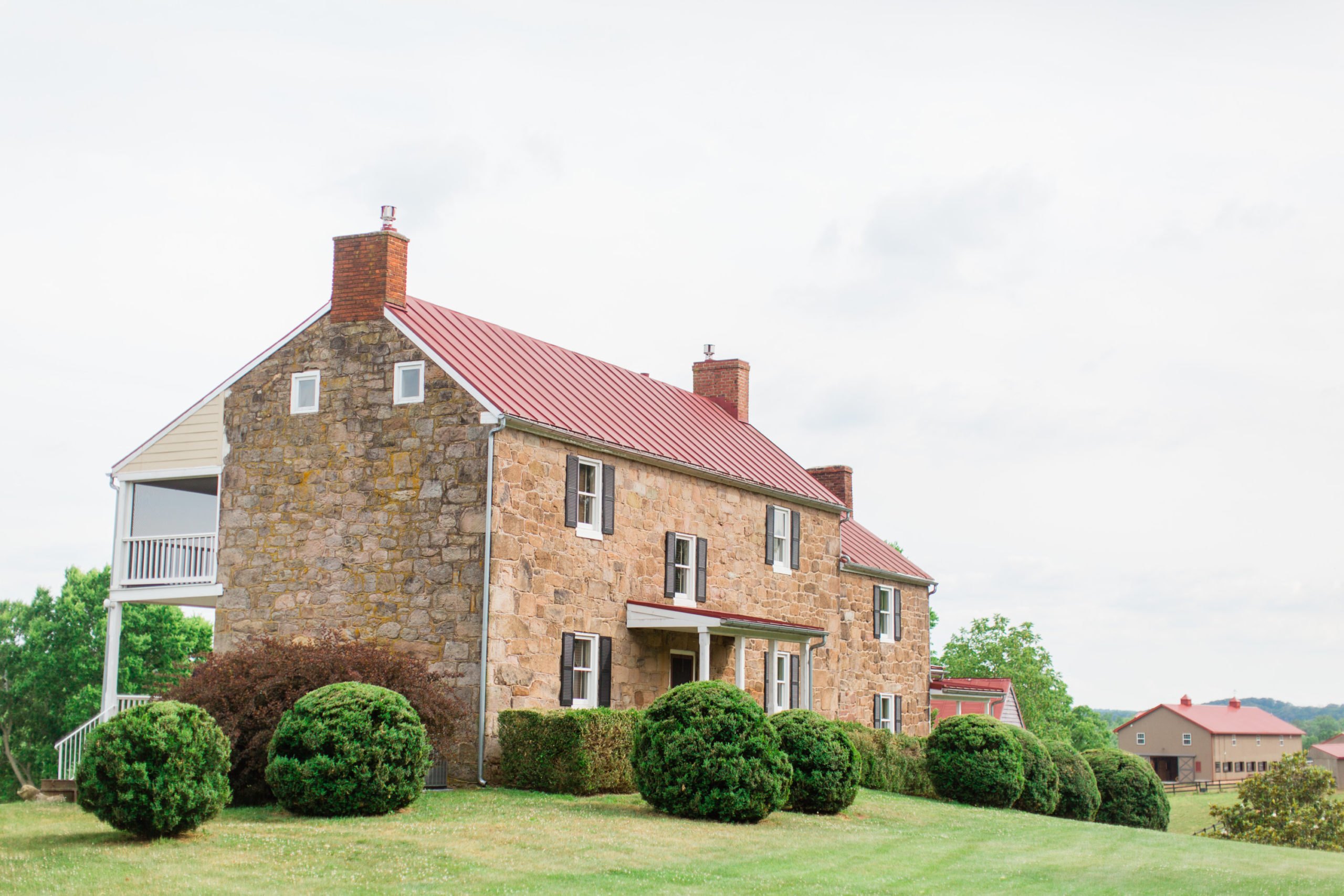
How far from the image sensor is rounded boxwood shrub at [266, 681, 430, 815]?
15.8 m

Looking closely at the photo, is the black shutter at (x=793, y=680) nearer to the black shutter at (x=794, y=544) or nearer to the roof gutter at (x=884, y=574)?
the black shutter at (x=794, y=544)

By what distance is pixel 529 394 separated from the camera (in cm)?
2238

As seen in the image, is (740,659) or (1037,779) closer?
(740,659)

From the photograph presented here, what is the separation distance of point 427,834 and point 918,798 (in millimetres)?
12653

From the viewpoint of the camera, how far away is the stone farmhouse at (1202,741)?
8281 cm

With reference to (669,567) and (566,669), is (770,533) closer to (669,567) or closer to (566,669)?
(669,567)

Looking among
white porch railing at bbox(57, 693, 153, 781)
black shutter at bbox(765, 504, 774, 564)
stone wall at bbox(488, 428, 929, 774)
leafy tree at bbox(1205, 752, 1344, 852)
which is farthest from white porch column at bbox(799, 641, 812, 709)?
white porch railing at bbox(57, 693, 153, 781)

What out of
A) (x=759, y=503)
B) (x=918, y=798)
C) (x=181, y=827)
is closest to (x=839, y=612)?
(x=759, y=503)

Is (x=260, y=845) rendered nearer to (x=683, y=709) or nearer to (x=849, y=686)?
(x=683, y=709)

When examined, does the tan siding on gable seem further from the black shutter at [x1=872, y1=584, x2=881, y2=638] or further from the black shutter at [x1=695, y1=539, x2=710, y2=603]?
the black shutter at [x1=872, y1=584, x2=881, y2=638]

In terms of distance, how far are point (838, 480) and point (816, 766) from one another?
1604 centimetres

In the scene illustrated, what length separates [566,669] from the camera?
2152 cm

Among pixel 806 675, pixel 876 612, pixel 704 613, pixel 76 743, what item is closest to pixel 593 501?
pixel 704 613

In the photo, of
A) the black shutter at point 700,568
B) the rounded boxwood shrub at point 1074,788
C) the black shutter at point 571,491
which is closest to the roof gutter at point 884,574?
the rounded boxwood shrub at point 1074,788
